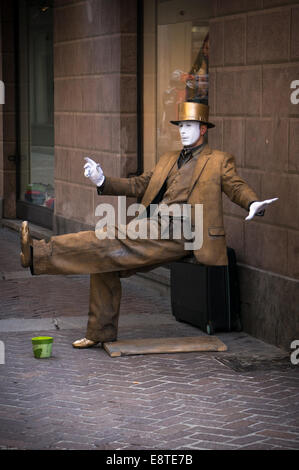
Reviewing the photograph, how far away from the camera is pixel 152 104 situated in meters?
10.4

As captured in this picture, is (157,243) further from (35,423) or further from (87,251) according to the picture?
(35,423)

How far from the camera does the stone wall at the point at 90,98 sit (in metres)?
10.4

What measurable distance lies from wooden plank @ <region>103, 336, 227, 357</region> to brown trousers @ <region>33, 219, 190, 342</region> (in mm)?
155

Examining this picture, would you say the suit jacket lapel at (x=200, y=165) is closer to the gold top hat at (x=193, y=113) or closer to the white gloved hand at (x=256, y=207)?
the gold top hat at (x=193, y=113)

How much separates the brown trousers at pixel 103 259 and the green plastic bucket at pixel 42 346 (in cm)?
41

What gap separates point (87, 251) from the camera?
6.74 meters

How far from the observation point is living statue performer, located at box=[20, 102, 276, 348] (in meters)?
6.71

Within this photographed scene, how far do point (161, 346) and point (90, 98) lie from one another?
4.90 meters

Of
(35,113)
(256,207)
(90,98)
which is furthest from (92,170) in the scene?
(35,113)

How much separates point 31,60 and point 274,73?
24.7 feet

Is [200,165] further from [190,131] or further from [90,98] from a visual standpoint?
[90,98]

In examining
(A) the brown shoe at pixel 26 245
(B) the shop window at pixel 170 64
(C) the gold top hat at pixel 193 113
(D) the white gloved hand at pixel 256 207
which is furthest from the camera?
(B) the shop window at pixel 170 64

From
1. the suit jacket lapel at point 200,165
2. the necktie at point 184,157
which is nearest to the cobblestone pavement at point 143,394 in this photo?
the suit jacket lapel at point 200,165
